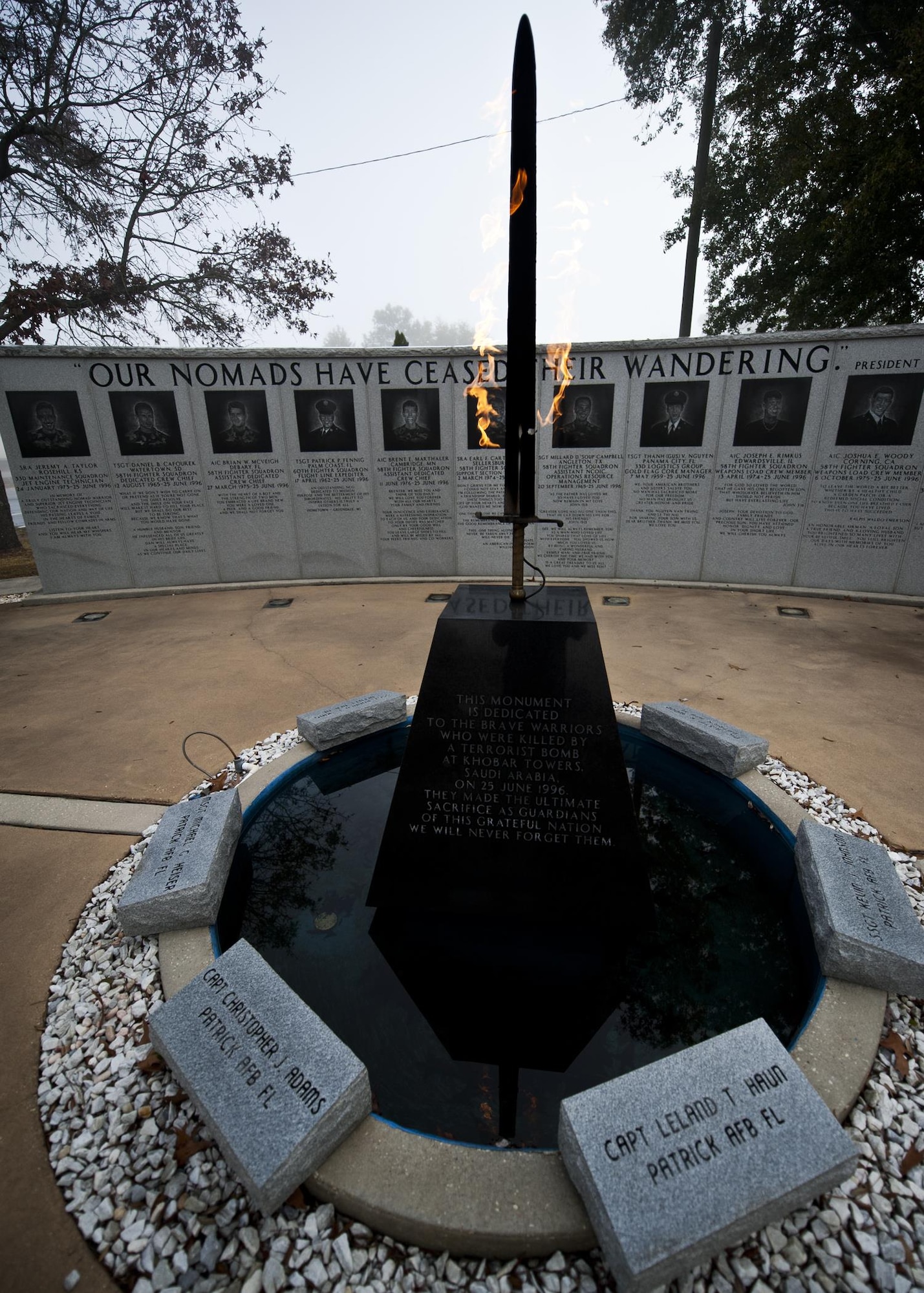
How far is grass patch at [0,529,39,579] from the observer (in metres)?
11.0

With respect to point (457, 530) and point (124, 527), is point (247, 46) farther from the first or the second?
point (457, 530)

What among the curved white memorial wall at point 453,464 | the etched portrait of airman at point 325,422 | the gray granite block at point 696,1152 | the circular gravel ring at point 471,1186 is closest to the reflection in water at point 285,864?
the circular gravel ring at point 471,1186

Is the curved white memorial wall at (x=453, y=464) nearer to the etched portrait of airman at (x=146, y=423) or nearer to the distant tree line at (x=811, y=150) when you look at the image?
the etched portrait of airman at (x=146, y=423)

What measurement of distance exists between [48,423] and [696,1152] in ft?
35.5

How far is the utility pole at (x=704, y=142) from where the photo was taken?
41.7 feet

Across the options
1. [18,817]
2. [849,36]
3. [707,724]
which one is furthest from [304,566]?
[849,36]

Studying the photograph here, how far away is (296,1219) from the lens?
68.9 inches

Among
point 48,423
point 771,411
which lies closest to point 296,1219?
point 771,411

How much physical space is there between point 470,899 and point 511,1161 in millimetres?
1184

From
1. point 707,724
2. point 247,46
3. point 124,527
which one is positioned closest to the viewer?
point 707,724

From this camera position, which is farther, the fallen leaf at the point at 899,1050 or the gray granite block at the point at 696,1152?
the fallen leaf at the point at 899,1050

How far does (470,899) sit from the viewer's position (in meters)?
2.94

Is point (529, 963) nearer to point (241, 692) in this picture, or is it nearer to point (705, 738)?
point (705, 738)

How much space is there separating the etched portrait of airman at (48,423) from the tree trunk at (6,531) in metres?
5.77
